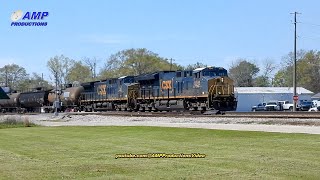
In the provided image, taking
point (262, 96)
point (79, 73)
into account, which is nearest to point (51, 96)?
point (262, 96)

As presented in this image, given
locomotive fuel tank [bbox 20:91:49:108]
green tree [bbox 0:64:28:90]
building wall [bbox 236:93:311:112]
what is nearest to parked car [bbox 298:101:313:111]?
building wall [bbox 236:93:311:112]

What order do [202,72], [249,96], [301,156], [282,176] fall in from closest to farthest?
[282,176]
[301,156]
[202,72]
[249,96]

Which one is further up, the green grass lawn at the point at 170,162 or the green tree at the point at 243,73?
the green tree at the point at 243,73

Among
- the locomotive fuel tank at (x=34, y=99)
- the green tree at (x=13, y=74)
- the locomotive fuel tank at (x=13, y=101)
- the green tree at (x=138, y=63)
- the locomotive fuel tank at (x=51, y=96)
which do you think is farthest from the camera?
the green tree at (x=13, y=74)

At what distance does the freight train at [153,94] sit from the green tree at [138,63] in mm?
52598

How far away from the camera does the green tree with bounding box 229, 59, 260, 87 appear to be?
145 m

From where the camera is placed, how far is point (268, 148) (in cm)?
1409

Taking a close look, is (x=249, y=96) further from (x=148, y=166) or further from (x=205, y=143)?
(x=148, y=166)

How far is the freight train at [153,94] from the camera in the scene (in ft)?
137

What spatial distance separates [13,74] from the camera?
156750 millimetres

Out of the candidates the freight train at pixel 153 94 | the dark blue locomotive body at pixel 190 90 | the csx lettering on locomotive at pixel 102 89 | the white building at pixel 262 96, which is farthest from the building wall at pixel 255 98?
the dark blue locomotive body at pixel 190 90

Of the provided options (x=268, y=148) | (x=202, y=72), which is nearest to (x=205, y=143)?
(x=268, y=148)

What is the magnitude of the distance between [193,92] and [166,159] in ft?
103

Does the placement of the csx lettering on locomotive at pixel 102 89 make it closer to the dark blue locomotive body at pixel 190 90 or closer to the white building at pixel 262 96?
the dark blue locomotive body at pixel 190 90
